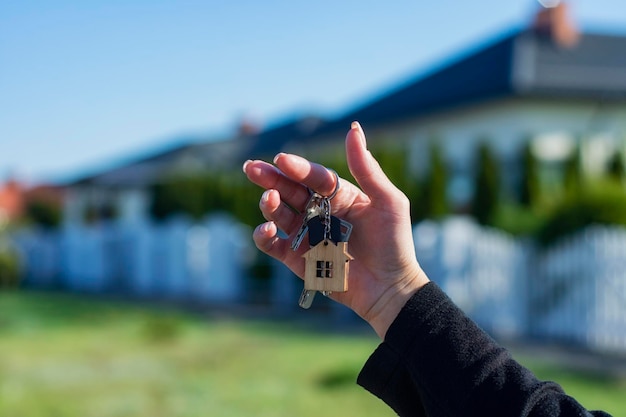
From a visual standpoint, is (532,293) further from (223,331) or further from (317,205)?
(317,205)

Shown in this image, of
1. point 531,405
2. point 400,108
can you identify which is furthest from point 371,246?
point 400,108

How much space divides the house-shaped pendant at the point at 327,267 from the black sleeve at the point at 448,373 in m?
0.15

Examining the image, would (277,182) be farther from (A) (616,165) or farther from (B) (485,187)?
(A) (616,165)

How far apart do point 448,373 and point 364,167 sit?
441 millimetres

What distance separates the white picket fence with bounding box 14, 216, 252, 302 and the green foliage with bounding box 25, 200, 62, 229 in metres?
10.8

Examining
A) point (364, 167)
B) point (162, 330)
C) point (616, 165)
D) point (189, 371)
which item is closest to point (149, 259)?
point (162, 330)

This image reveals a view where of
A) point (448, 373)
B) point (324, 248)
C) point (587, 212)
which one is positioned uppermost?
point (587, 212)

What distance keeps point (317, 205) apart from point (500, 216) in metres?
9.82

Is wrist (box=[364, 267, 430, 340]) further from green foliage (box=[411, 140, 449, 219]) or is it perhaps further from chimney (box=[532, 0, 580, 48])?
chimney (box=[532, 0, 580, 48])

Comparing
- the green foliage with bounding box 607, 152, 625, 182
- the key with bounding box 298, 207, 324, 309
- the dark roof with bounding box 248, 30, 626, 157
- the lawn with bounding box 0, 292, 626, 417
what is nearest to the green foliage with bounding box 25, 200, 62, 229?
the dark roof with bounding box 248, 30, 626, 157

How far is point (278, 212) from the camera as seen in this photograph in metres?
1.74

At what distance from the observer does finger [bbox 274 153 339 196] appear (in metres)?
1.57

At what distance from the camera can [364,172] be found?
5.19ft

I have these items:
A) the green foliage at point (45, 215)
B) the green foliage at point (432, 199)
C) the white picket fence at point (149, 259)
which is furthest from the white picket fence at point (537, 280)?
the green foliage at point (45, 215)
